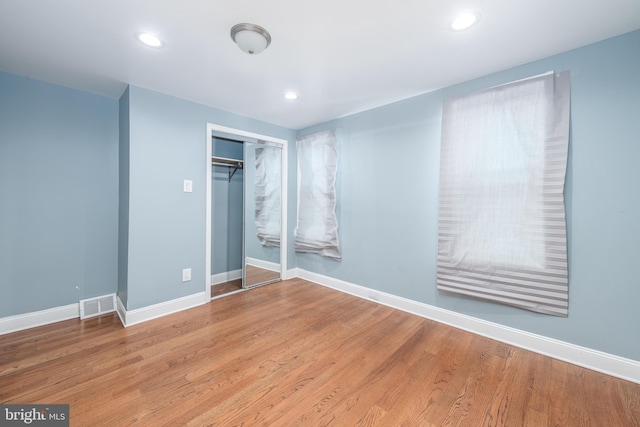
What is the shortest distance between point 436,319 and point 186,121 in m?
3.37

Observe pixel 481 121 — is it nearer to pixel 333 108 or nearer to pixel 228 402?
pixel 333 108

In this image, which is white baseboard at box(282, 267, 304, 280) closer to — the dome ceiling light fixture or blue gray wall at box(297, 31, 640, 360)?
blue gray wall at box(297, 31, 640, 360)

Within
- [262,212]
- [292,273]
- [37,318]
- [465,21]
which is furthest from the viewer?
[292,273]

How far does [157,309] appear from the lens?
261 centimetres

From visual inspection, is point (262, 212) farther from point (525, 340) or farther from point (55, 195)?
point (525, 340)

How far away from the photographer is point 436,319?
2564 millimetres

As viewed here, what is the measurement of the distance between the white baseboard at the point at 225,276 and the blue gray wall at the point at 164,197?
68 cm

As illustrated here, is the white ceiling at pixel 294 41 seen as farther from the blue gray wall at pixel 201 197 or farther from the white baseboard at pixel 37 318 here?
the white baseboard at pixel 37 318

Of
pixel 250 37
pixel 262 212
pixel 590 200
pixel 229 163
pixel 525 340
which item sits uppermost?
pixel 250 37

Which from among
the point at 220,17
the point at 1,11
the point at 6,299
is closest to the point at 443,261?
the point at 220,17

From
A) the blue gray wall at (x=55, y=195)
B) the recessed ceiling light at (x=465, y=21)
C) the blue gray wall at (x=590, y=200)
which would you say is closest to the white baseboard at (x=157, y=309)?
the blue gray wall at (x=55, y=195)

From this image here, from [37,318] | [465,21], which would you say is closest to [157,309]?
[37,318]

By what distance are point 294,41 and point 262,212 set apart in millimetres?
2342

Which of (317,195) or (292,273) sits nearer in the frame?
(317,195)
